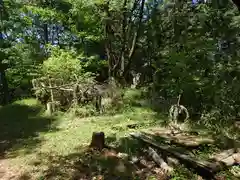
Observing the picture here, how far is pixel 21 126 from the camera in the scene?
973 centimetres

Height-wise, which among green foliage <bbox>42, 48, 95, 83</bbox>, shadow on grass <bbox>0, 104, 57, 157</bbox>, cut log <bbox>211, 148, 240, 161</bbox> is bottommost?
shadow on grass <bbox>0, 104, 57, 157</bbox>

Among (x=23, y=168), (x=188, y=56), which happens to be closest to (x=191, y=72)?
(x=188, y=56)

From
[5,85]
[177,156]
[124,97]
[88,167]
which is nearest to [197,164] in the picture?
[177,156]

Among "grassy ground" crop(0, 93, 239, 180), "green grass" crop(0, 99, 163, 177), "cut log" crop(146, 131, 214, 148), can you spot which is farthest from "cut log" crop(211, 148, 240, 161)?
"green grass" crop(0, 99, 163, 177)

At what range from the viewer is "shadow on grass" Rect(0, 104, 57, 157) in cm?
768

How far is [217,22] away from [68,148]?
10595 millimetres

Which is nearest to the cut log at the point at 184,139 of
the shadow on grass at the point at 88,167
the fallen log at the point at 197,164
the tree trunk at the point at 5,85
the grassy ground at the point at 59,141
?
the grassy ground at the point at 59,141

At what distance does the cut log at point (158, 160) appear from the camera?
555 centimetres

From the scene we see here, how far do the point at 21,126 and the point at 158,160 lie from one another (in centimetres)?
584

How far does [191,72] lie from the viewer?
1088 cm

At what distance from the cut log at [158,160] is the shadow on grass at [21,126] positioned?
A: 3228mm

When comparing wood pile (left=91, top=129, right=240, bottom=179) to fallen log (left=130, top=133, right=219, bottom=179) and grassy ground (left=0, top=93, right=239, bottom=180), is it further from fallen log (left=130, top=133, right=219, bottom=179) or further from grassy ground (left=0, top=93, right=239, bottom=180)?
grassy ground (left=0, top=93, right=239, bottom=180)

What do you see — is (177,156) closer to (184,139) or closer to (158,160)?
(158,160)

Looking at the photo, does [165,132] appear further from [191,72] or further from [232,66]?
[232,66]
